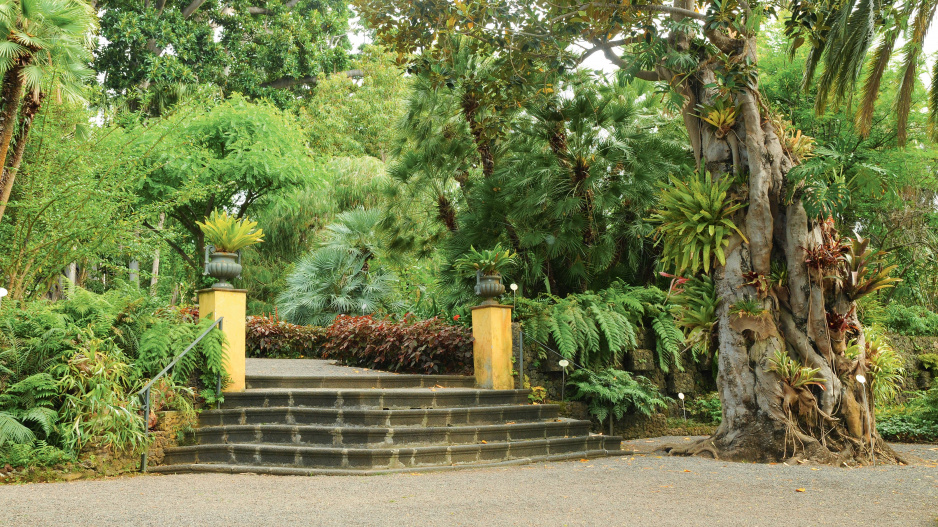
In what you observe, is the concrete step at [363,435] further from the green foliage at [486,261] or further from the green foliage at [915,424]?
the green foliage at [915,424]

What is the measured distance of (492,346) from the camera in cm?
944

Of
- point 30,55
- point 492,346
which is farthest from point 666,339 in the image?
point 30,55

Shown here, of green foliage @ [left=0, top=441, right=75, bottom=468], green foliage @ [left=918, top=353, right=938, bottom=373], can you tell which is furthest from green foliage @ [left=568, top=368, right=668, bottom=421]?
green foliage @ [left=918, top=353, right=938, bottom=373]

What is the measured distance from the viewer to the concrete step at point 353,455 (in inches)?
285

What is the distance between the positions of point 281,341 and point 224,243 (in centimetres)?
444

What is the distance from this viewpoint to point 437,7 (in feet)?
27.9

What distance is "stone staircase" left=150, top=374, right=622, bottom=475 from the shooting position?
741 cm

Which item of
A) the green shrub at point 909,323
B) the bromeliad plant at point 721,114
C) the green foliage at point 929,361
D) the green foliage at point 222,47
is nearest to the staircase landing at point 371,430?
the bromeliad plant at point 721,114

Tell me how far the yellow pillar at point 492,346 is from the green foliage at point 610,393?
1067 mm

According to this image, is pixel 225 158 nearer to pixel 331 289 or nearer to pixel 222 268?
pixel 331 289

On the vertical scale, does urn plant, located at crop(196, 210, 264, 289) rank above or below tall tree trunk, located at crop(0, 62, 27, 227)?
below

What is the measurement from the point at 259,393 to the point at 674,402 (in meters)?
6.14

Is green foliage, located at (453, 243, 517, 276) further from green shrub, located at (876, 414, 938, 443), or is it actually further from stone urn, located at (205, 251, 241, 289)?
green shrub, located at (876, 414, 938, 443)

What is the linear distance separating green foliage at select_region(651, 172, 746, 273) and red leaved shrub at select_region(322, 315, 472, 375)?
10.4 feet
